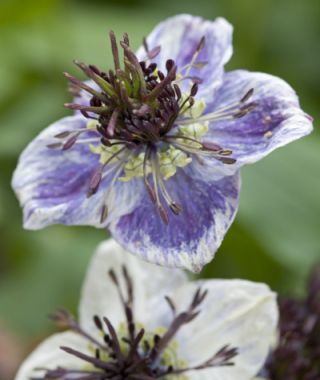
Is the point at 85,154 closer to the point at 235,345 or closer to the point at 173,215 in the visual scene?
the point at 173,215

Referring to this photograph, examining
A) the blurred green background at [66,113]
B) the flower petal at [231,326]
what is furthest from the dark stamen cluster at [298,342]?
the blurred green background at [66,113]

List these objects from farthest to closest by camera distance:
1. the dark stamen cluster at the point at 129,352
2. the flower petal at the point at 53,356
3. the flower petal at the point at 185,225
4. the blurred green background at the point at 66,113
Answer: the blurred green background at the point at 66,113, the flower petal at the point at 53,356, the dark stamen cluster at the point at 129,352, the flower petal at the point at 185,225

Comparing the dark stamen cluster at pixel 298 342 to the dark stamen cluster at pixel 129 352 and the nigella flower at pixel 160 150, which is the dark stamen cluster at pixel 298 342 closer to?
the dark stamen cluster at pixel 129 352

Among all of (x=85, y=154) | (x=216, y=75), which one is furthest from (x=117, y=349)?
(x=216, y=75)

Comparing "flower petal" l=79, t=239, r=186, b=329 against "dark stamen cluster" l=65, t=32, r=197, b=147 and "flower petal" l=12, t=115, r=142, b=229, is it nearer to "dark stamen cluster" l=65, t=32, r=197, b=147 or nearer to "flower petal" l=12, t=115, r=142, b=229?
"flower petal" l=12, t=115, r=142, b=229

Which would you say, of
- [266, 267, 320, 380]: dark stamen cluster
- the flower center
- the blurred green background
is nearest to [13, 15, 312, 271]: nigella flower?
the flower center

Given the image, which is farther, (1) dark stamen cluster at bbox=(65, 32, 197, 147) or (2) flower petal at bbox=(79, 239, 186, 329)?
(2) flower petal at bbox=(79, 239, 186, 329)
